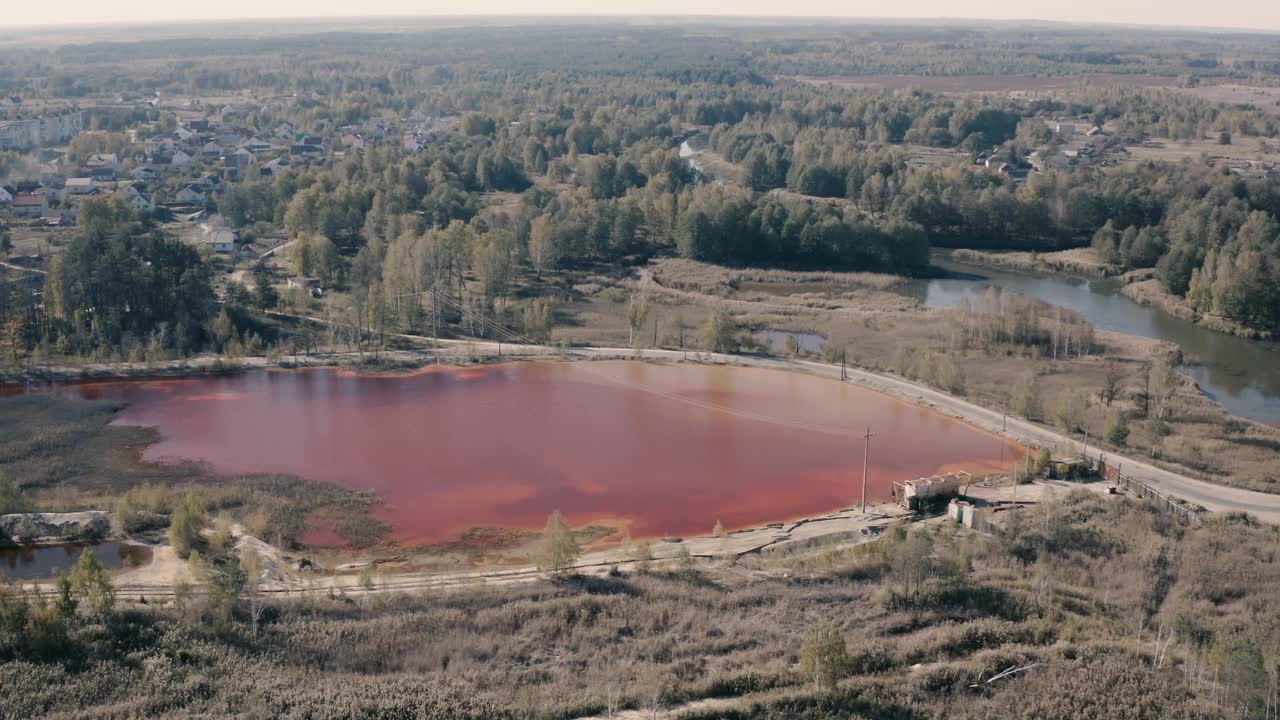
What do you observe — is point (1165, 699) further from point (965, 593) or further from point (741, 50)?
point (741, 50)

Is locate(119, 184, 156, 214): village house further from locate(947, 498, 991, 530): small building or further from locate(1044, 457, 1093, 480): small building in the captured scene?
locate(1044, 457, 1093, 480): small building

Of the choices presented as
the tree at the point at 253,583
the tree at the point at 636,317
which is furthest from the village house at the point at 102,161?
the tree at the point at 253,583

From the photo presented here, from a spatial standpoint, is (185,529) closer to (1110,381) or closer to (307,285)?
(307,285)

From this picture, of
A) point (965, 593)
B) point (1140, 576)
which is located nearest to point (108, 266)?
point (965, 593)

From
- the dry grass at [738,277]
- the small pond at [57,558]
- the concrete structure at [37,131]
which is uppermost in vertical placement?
the concrete structure at [37,131]

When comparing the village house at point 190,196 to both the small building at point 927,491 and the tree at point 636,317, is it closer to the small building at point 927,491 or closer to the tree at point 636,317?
the tree at point 636,317
